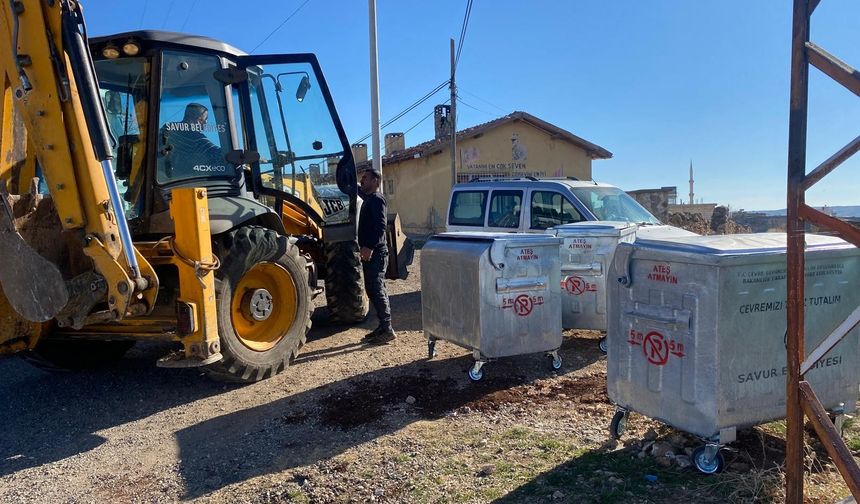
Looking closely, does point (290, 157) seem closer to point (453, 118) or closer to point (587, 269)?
point (587, 269)

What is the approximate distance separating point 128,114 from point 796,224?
5.13 m

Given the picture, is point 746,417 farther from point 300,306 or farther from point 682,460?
point 300,306

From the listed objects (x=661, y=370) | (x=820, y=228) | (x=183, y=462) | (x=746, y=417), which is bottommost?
(x=183, y=462)

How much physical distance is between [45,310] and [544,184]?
21.0 ft

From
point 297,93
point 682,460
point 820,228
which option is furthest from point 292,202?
point 820,228

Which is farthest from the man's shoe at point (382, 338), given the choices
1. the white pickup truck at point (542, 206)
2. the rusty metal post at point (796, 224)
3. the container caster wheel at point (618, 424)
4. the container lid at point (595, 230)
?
the rusty metal post at point (796, 224)

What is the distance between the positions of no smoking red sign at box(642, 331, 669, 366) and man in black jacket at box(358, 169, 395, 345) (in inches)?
144

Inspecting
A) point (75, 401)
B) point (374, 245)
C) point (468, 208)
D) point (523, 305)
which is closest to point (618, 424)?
point (523, 305)

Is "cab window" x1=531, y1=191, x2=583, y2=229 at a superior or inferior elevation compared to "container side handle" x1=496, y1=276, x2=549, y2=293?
superior

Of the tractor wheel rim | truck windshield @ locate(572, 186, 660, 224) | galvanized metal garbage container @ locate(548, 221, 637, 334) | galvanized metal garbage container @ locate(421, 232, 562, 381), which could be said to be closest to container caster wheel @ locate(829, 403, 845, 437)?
galvanized metal garbage container @ locate(421, 232, 562, 381)

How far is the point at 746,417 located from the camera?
3.40m

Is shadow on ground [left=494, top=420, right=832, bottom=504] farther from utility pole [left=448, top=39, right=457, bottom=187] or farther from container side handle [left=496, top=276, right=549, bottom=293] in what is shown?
utility pole [left=448, top=39, right=457, bottom=187]

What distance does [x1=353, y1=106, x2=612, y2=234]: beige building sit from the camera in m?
22.7

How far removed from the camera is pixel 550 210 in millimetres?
8484
